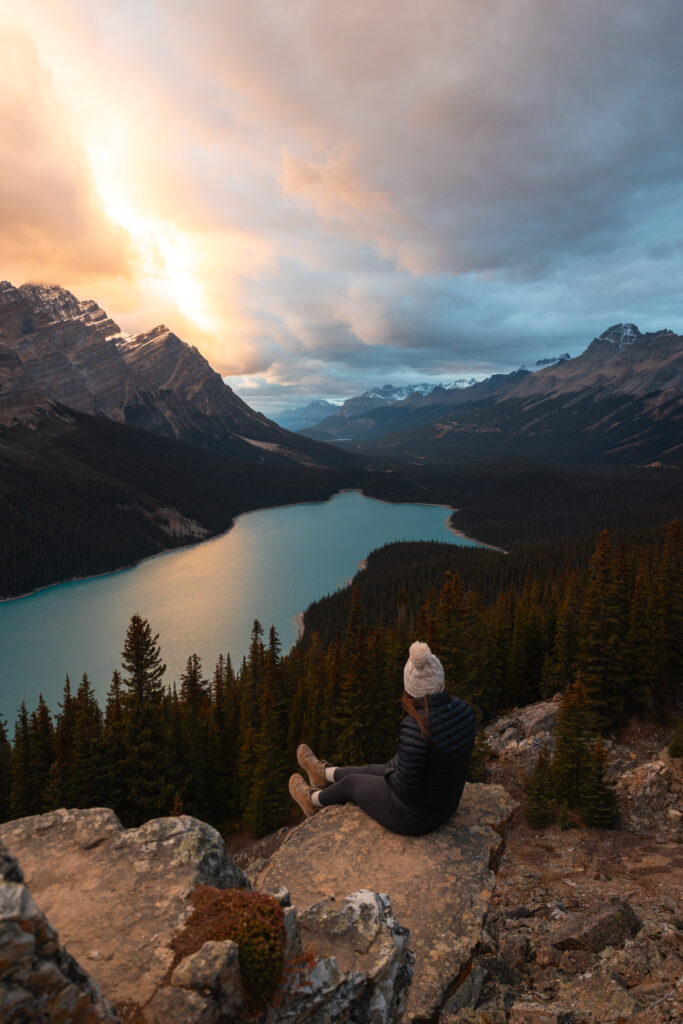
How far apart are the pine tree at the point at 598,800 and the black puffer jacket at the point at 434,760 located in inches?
706

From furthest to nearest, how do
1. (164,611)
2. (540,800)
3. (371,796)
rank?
(164,611)
(540,800)
(371,796)

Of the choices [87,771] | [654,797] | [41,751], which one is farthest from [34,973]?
[41,751]

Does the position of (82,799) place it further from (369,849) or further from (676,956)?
(676,956)

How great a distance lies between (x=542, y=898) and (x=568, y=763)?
11607 mm

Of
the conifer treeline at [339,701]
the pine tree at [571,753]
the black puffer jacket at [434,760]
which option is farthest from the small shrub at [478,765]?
the black puffer jacket at [434,760]

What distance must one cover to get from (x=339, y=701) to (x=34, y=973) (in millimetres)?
33625

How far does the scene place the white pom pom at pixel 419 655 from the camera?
330 inches

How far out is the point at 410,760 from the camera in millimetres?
8109

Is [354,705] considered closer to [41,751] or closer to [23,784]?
[23,784]

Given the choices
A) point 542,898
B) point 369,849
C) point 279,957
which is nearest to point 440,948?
point 369,849

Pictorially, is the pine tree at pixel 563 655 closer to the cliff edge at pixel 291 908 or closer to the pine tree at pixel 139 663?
the pine tree at pixel 139 663

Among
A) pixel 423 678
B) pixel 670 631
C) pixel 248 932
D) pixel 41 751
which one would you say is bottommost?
pixel 41 751

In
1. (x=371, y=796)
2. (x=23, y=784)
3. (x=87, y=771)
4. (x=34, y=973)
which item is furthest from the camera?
(x=23, y=784)

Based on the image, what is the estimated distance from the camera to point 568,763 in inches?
971
